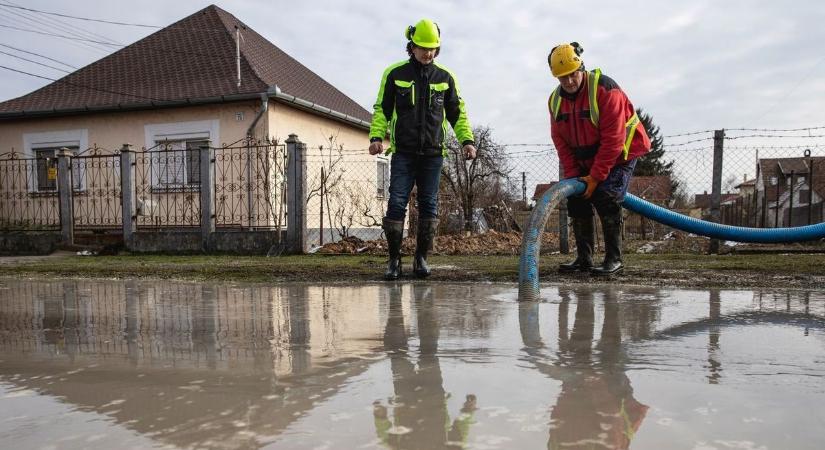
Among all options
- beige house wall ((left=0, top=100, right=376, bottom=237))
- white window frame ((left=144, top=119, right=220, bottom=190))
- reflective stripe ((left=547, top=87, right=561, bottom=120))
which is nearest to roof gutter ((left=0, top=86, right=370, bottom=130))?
beige house wall ((left=0, top=100, right=376, bottom=237))

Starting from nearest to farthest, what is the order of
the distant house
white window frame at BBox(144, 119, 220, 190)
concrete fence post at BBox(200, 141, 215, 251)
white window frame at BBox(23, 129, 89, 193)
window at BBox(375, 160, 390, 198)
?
1. concrete fence post at BBox(200, 141, 215, 251)
2. white window frame at BBox(144, 119, 220, 190)
3. white window frame at BBox(23, 129, 89, 193)
4. window at BBox(375, 160, 390, 198)
5. the distant house

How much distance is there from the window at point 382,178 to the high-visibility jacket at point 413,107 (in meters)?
11.7

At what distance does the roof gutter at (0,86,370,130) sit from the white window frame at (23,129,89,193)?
0.44 m

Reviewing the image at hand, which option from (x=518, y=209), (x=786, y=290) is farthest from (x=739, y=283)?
(x=518, y=209)

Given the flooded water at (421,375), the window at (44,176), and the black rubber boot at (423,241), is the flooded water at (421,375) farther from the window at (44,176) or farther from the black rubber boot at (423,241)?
the window at (44,176)

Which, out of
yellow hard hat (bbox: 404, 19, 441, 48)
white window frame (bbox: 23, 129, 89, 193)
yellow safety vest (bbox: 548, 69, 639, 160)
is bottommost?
yellow safety vest (bbox: 548, 69, 639, 160)

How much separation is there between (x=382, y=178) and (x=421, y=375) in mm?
15506

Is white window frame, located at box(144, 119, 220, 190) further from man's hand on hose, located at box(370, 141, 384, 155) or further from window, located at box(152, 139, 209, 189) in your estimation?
man's hand on hose, located at box(370, 141, 384, 155)

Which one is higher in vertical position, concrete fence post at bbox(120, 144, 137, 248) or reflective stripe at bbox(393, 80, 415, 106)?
reflective stripe at bbox(393, 80, 415, 106)

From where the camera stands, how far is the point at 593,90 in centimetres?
415

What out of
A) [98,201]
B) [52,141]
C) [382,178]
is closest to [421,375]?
[98,201]

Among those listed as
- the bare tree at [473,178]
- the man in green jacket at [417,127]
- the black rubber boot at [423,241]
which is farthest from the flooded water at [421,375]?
the bare tree at [473,178]

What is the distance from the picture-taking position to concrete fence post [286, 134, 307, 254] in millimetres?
8781

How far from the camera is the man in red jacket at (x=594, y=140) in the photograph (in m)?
4.09
